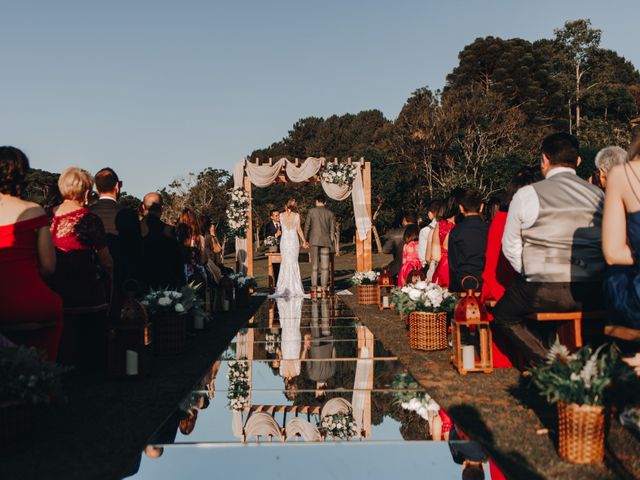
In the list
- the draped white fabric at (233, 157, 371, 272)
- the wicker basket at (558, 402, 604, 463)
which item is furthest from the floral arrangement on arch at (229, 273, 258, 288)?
the wicker basket at (558, 402, 604, 463)

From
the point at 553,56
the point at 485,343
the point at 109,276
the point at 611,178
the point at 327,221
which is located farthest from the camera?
the point at 553,56

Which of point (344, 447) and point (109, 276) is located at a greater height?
point (109, 276)

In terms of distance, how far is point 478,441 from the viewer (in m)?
3.54

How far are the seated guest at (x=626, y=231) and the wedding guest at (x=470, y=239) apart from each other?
9.67 feet

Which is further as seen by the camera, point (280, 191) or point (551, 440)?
point (280, 191)

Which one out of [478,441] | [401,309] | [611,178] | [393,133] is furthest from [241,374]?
[393,133]

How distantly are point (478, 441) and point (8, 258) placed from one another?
9.81 ft

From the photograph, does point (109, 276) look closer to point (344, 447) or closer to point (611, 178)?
point (344, 447)

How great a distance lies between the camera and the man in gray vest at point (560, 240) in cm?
443

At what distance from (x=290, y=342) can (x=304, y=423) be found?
339 centimetres

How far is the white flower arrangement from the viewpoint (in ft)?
12.2

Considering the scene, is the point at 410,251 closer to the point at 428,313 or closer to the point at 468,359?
the point at 428,313

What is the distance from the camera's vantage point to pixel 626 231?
3.44 meters

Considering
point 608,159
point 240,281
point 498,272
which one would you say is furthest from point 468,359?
point 240,281
